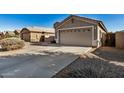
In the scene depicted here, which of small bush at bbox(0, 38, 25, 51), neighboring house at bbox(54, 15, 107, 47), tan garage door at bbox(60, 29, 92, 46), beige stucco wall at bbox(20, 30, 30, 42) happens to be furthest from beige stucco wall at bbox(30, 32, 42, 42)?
small bush at bbox(0, 38, 25, 51)

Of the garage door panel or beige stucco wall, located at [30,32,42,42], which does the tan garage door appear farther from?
beige stucco wall, located at [30,32,42,42]

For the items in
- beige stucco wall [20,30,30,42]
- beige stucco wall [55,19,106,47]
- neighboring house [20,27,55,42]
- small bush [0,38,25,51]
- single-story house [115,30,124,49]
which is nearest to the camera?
small bush [0,38,25,51]

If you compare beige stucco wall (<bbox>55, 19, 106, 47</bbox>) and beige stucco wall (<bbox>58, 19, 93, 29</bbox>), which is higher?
beige stucco wall (<bbox>58, 19, 93, 29</bbox>)

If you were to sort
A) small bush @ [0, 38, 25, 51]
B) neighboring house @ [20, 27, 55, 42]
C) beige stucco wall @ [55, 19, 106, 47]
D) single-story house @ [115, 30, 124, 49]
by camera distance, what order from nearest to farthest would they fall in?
small bush @ [0, 38, 25, 51] → beige stucco wall @ [55, 19, 106, 47] → single-story house @ [115, 30, 124, 49] → neighboring house @ [20, 27, 55, 42]

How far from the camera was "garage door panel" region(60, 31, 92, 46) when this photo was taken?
15.0m

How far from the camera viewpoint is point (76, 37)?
52.5 feet

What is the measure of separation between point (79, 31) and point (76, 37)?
864 millimetres

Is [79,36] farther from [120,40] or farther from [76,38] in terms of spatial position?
[120,40]

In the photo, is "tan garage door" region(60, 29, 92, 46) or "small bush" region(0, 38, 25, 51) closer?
"small bush" region(0, 38, 25, 51)

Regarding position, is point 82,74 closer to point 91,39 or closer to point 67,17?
point 91,39
